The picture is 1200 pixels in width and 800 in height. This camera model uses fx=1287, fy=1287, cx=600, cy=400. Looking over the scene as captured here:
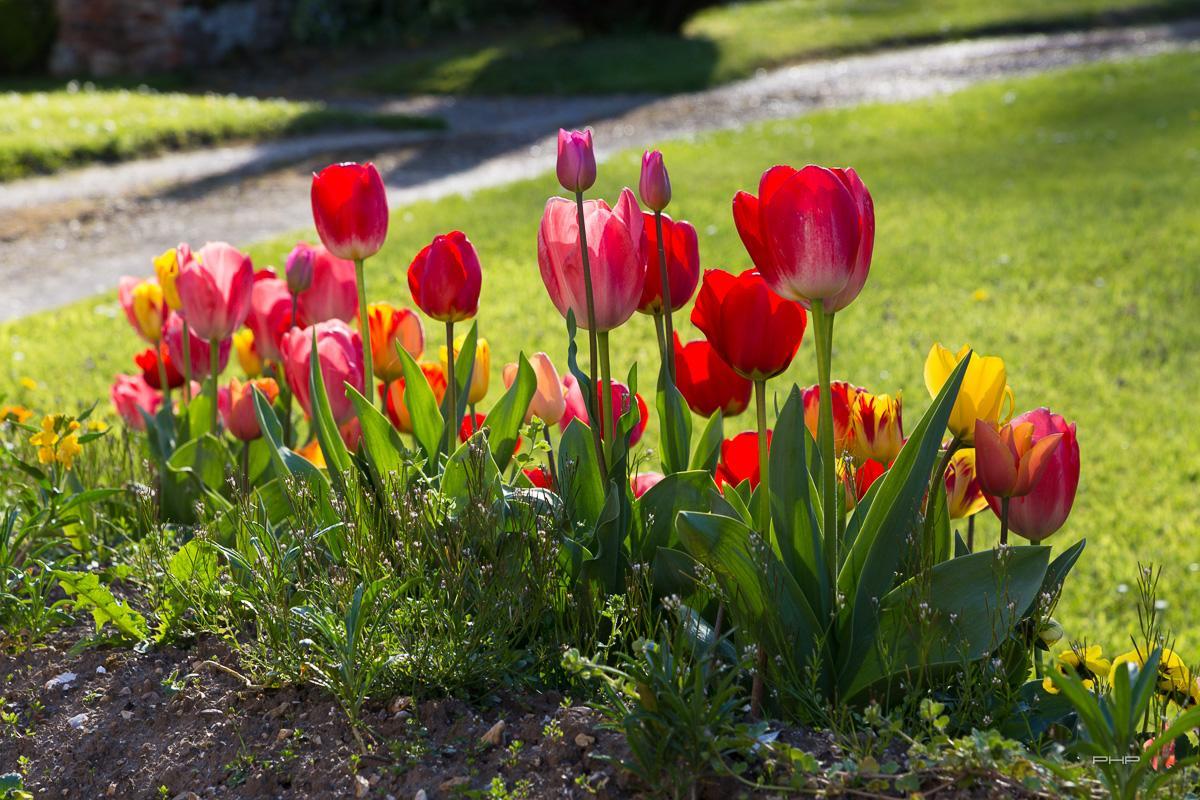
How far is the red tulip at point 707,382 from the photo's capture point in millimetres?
2049

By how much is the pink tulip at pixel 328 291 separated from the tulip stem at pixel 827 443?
45.6 inches

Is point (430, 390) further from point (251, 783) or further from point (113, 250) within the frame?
point (113, 250)

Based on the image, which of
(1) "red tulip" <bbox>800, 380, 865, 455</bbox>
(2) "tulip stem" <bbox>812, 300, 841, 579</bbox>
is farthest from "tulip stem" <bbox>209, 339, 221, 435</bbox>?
(2) "tulip stem" <bbox>812, 300, 841, 579</bbox>

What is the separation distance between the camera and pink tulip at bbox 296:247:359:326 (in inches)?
99.3

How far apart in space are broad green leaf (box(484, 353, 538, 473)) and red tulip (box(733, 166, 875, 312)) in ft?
2.03

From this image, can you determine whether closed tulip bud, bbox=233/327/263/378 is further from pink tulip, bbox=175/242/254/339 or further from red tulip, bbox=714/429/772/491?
red tulip, bbox=714/429/772/491

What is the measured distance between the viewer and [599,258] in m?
1.79

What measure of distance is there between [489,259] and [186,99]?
6.52 meters

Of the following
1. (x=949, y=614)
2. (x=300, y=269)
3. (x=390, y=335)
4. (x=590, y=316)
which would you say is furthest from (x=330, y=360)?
(x=949, y=614)

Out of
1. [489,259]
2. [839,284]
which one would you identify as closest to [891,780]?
[839,284]

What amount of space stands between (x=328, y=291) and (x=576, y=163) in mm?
923

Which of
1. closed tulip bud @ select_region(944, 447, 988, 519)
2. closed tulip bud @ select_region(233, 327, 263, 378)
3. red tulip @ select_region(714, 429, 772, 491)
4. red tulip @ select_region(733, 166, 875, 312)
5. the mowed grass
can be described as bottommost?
the mowed grass

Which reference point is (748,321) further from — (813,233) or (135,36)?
(135,36)

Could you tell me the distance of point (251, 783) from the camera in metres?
1.67
